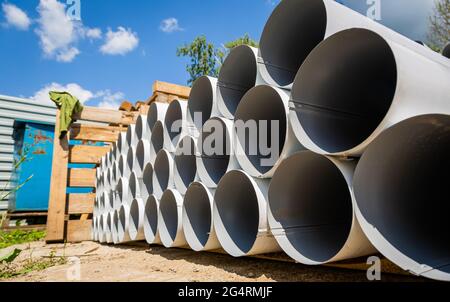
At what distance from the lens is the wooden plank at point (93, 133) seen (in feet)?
18.1

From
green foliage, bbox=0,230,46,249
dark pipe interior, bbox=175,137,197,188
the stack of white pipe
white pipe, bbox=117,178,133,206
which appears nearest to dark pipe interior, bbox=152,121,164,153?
the stack of white pipe

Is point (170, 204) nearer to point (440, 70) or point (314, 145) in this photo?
point (314, 145)

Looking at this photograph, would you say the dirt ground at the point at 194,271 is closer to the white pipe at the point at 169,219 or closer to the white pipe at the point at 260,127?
the white pipe at the point at 169,219

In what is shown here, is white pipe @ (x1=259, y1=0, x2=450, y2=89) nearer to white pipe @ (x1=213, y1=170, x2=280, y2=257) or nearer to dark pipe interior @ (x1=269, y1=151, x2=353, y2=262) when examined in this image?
dark pipe interior @ (x1=269, y1=151, x2=353, y2=262)

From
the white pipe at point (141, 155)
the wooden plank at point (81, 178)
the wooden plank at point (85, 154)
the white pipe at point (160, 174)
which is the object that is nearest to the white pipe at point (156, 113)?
the white pipe at point (141, 155)

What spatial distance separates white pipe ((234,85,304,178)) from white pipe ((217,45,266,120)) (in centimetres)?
28

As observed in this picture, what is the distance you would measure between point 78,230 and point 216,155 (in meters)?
3.86

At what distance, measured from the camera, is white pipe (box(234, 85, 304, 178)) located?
203cm

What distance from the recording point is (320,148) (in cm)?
157

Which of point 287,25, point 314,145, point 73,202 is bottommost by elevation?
point 73,202

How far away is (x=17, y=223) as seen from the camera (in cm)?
629

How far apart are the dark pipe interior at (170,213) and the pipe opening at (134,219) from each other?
0.68m

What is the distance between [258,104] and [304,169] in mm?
628
